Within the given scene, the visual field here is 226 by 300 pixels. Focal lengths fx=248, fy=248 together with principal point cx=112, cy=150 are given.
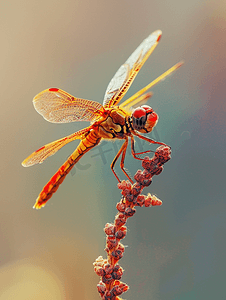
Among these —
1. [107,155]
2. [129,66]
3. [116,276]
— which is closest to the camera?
[116,276]

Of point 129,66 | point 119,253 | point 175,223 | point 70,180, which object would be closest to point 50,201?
point 119,253

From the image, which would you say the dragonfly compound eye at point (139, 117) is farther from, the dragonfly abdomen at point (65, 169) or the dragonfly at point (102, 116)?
the dragonfly abdomen at point (65, 169)

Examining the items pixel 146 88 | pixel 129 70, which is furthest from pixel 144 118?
pixel 129 70

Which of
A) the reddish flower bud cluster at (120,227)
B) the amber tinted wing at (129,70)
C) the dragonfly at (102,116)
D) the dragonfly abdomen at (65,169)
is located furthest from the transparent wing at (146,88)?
the reddish flower bud cluster at (120,227)

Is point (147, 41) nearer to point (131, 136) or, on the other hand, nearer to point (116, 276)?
point (131, 136)

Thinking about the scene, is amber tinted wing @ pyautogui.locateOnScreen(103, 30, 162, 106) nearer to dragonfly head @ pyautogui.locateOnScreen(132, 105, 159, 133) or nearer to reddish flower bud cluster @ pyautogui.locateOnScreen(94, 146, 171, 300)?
dragonfly head @ pyautogui.locateOnScreen(132, 105, 159, 133)
